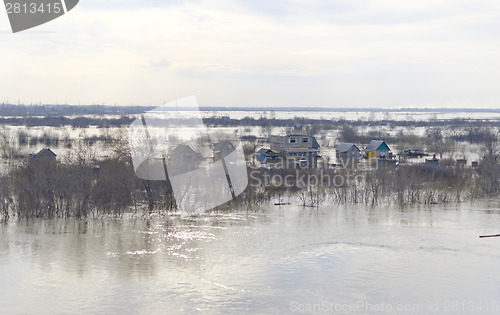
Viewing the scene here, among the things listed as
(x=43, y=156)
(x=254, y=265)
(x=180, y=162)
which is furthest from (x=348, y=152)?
(x=254, y=265)

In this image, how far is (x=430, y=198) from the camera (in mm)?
14945

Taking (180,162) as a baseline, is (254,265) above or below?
below

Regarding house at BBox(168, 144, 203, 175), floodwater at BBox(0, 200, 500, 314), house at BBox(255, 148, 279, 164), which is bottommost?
floodwater at BBox(0, 200, 500, 314)

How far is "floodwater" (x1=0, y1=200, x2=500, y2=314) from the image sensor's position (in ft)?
24.5

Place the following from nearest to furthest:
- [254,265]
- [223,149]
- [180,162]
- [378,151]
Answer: [254,265] < [180,162] < [223,149] < [378,151]

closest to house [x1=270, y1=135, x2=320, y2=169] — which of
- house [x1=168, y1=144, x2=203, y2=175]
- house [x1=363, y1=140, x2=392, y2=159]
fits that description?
house [x1=363, y1=140, x2=392, y2=159]

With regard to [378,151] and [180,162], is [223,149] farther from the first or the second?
[378,151]

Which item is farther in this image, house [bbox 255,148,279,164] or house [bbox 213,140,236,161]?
house [bbox 255,148,279,164]

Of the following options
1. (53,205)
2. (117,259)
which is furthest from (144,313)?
(53,205)

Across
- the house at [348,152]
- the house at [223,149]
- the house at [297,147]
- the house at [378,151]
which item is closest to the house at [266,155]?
the house at [297,147]

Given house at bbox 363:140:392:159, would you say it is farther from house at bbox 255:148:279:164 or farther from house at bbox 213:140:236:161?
house at bbox 213:140:236:161

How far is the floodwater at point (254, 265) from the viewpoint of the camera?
747 centimetres

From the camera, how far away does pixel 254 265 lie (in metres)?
9.15

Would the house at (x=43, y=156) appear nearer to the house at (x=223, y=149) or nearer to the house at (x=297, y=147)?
the house at (x=223, y=149)
